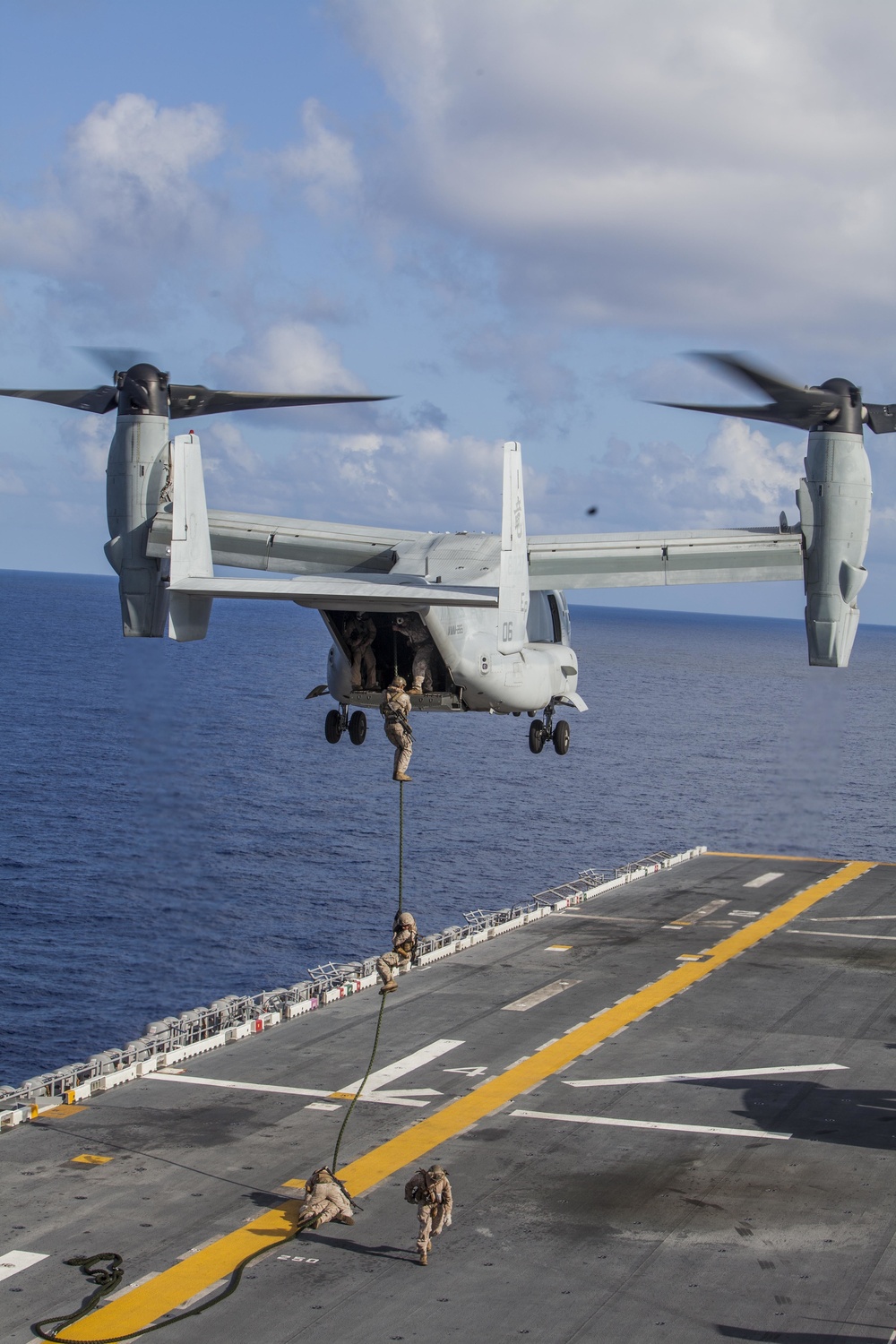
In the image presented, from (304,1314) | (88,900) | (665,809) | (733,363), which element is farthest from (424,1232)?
(665,809)

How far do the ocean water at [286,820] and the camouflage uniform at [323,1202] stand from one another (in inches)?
389

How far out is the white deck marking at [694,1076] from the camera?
3659cm

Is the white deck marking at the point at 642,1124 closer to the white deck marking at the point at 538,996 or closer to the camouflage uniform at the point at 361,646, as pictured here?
the white deck marking at the point at 538,996

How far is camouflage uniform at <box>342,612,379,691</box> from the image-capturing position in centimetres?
2838

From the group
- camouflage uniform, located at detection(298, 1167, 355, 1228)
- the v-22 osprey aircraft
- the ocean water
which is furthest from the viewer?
the ocean water

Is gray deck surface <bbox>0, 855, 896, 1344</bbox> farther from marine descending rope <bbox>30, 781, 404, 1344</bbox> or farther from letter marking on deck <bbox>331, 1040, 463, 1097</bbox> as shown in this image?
letter marking on deck <bbox>331, 1040, 463, 1097</bbox>

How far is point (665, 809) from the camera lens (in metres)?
94.4

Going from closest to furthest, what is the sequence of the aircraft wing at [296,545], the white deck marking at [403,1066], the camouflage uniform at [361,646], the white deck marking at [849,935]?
the camouflage uniform at [361,646] → the aircraft wing at [296,545] → the white deck marking at [403,1066] → the white deck marking at [849,935]

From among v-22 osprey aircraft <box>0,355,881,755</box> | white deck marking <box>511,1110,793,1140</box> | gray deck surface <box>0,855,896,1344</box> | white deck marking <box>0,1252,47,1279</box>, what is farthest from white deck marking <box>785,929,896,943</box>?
white deck marking <box>0,1252,47,1279</box>

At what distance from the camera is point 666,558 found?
3036cm

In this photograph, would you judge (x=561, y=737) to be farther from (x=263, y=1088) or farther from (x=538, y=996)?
(x=538, y=996)

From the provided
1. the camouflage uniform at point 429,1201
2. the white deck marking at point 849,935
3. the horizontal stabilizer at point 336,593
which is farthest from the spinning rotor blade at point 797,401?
the white deck marking at point 849,935

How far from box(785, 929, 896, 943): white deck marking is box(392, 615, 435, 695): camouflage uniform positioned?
103 feet

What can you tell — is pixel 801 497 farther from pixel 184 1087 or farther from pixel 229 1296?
pixel 184 1087
